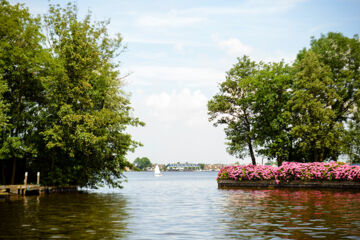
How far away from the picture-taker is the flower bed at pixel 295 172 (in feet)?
152

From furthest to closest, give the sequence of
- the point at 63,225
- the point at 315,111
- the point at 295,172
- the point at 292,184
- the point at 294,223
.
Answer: the point at 315,111, the point at 292,184, the point at 295,172, the point at 294,223, the point at 63,225

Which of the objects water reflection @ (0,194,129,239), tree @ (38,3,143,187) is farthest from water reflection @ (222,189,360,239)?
tree @ (38,3,143,187)

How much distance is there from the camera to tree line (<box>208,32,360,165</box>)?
2064 inches

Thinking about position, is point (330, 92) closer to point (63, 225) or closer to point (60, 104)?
point (60, 104)

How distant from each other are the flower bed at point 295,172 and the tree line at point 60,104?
15301mm

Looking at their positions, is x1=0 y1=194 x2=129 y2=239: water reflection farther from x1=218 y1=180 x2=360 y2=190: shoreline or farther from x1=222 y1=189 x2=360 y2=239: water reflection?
A: x1=218 y1=180 x2=360 y2=190: shoreline

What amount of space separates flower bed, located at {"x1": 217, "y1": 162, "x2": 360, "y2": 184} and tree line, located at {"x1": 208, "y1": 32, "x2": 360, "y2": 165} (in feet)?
8.60

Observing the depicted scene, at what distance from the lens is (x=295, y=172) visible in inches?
1987

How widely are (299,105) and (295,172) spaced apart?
318 inches

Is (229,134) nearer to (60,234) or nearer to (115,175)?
(115,175)

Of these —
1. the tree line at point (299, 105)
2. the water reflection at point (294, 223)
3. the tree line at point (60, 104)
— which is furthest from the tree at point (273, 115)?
the water reflection at point (294, 223)

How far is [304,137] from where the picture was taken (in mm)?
52656

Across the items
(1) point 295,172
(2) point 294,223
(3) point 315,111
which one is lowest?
(2) point 294,223

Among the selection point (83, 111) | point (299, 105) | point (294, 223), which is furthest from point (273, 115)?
point (294, 223)
